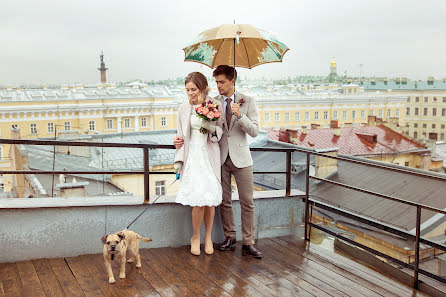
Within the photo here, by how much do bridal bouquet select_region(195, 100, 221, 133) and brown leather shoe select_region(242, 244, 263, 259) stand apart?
1.23 meters

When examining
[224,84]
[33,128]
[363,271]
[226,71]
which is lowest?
[33,128]

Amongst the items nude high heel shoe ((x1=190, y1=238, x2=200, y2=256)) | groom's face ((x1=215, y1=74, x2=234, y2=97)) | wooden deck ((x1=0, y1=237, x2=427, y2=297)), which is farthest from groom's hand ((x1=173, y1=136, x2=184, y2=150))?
wooden deck ((x1=0, y1=237, x2=427, y2=297))

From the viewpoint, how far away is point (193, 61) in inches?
161

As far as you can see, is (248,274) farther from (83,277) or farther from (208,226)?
(83,277)

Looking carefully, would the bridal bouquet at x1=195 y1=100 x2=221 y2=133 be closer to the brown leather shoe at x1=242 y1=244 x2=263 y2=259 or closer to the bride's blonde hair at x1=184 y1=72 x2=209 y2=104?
the bride's blonde hair at x1=184 y1=72 x2=209 y2=104

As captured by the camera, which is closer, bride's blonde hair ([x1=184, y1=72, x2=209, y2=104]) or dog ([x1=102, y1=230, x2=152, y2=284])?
dog ([x1=102, y1=230, x2=152, y2=284])

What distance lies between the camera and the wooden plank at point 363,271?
11.2 ft

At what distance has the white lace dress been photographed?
3.72m

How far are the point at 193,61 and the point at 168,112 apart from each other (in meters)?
45.4

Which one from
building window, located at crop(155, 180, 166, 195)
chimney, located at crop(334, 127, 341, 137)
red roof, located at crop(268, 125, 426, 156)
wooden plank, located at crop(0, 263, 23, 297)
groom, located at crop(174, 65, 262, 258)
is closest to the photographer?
wooden plank, located at crop(0, 263, 23, 297)

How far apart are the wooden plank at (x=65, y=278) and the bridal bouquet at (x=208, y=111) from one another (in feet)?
5.18

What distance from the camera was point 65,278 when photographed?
3398 mm

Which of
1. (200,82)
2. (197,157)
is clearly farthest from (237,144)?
(200,82)

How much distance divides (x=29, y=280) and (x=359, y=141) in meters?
26.2
